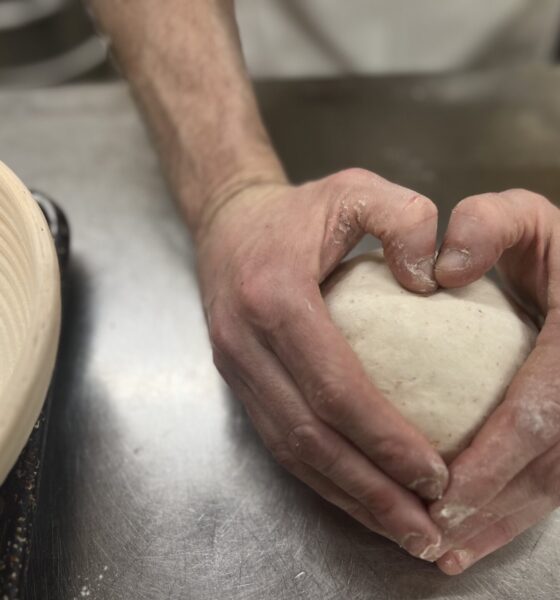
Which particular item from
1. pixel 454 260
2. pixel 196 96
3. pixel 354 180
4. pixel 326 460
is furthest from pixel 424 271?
pixel 196 96

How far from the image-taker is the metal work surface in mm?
810

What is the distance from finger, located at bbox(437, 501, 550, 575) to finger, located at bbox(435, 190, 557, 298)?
267mm

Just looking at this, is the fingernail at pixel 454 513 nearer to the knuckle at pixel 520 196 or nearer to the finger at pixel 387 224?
the finger at pixel 387 224

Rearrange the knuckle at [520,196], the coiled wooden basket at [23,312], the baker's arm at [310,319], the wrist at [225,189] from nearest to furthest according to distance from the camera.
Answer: the coiled wooden basket at [23,312], the baker's arm at [310,319], the knuckle at [520,196], the wrist at [225,189]

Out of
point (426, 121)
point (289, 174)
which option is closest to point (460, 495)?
point (289, 174)

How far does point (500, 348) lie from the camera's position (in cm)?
75

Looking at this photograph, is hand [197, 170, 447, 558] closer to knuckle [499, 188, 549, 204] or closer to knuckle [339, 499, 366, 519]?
knuckle [339, 499, 366, 519]

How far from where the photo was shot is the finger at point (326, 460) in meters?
0.69

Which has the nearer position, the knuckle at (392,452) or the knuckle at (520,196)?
the knuckle at (392,452)

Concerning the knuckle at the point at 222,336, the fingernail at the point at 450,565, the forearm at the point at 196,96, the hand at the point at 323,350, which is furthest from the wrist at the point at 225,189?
the fingernail at the point at 450,565

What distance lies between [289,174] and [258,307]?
66 cm

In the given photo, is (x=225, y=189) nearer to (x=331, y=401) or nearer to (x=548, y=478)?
(x=331, y=401)

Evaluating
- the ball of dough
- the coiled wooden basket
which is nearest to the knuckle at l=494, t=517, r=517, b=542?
the ball of dough

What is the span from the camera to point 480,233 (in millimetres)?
733
